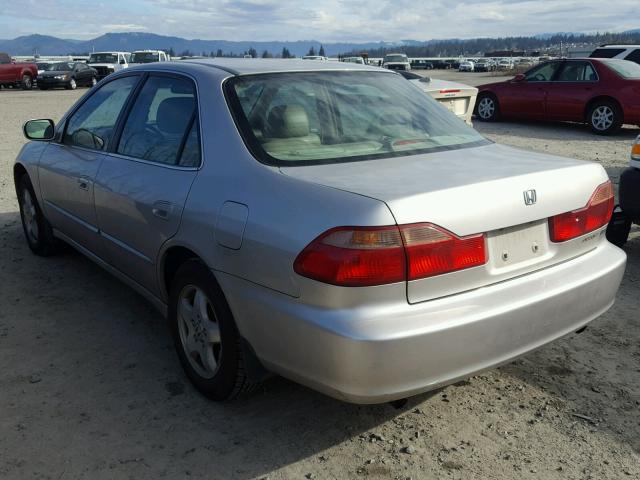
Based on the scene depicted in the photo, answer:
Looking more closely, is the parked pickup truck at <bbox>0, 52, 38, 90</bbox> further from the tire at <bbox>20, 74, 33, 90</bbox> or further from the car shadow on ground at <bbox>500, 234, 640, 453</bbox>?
the car shadow on ground at <bbox>500, 234, 640, 453</bbox>

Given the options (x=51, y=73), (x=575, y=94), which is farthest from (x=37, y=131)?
(x=51, y=73)

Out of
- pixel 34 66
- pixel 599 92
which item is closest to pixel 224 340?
pixel 599 92

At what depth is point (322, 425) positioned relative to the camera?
2982 mm

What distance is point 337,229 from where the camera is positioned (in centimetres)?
234

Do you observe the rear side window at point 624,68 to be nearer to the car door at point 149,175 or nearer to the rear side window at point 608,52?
the rear side window at point 608,52

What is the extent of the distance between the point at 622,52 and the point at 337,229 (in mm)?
16075

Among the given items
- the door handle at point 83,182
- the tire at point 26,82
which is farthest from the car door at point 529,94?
the tire at point 26,82

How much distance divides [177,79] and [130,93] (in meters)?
0.56

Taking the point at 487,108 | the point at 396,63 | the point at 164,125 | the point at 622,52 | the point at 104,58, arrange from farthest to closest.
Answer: the point at 396,63 < the point at 104,58 < the point at 622,52 < the point at 487,108 < the point at 164,125

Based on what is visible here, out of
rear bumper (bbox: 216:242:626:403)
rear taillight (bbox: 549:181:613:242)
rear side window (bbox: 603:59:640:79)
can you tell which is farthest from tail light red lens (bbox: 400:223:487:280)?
rear side window (bbox: 603:59:640:79)

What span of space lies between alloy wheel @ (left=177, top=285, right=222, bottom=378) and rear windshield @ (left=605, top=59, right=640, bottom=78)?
1192 cm

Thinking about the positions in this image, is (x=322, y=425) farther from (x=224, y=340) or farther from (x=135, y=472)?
(x=135, y=472)

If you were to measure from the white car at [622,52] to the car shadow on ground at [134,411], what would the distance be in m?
15.1

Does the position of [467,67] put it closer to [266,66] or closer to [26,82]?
[26,82]
